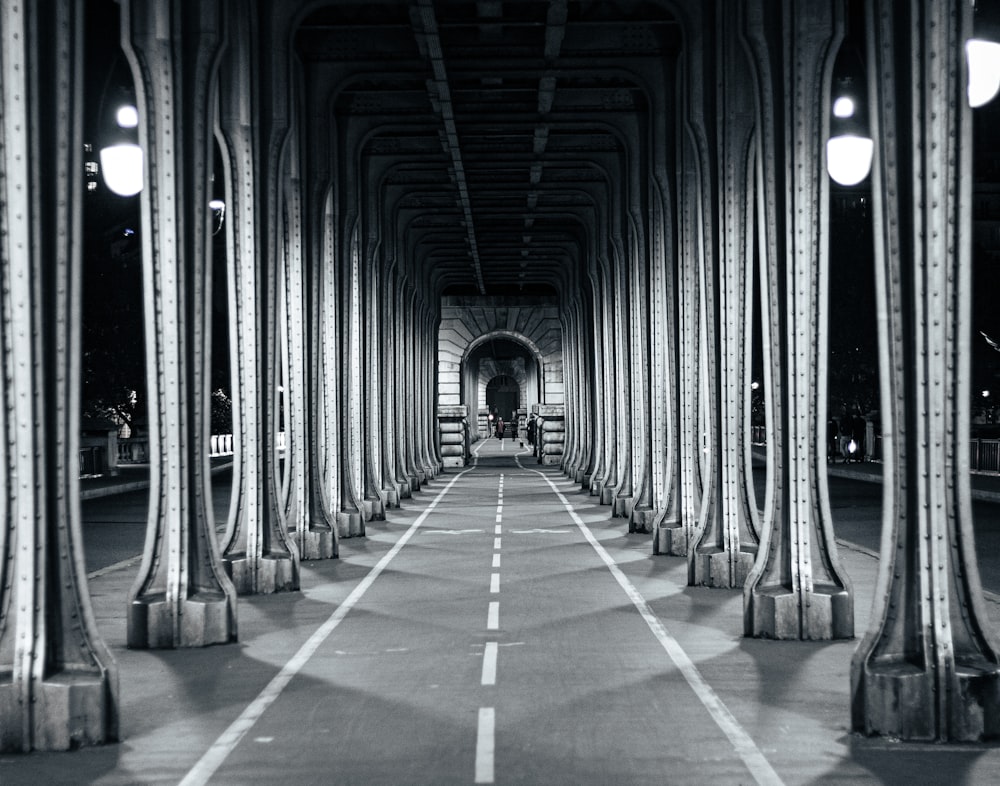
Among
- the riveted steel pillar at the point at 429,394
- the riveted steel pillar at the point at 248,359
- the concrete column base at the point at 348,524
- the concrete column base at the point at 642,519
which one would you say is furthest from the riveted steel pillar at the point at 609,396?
the riveted steel pillar at the point at 248,359

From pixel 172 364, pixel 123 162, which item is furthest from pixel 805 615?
pixel 123 162

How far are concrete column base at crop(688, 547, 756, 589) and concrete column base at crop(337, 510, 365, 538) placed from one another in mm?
10383

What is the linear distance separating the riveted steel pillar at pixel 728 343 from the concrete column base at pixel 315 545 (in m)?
6.84

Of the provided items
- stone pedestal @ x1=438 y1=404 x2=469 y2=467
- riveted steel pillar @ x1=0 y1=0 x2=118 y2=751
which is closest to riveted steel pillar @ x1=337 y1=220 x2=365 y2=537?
riveted steel pillar @ x1=0 y1=0 x2=118 y2=751

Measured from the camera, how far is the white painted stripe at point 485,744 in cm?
848

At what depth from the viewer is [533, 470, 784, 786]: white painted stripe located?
8672 millimetres

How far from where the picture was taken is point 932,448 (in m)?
9.41

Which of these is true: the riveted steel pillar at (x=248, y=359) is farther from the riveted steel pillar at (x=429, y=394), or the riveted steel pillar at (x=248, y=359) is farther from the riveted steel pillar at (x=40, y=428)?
the riveted steel pillar at (x=429, y=394)

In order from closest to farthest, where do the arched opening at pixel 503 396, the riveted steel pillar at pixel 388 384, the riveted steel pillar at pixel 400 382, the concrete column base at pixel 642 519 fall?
the concrete column base at pixel 642 519
the riveted steel pillar at pixel 388 384
the riveted steel pillar at pixel 400 382
the arched opening at pixel 503 396

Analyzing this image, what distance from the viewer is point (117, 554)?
75.3 ft

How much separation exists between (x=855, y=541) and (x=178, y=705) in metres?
15.7

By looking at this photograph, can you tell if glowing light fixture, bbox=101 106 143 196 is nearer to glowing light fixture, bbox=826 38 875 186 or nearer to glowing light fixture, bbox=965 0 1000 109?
glowing light fixture, bbox=826 38 875 186

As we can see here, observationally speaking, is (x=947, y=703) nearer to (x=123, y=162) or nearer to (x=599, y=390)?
(x=123, y=162)

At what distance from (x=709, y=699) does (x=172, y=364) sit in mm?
6180
